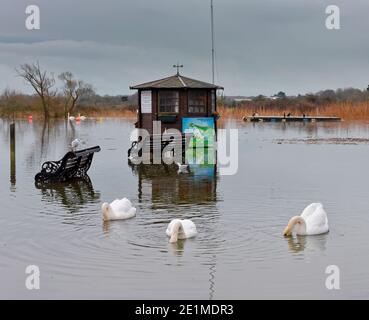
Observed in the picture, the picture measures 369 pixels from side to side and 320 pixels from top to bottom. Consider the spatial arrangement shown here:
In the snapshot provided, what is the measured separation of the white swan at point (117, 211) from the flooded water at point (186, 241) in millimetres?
230

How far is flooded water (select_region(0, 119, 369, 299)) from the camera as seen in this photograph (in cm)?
1085

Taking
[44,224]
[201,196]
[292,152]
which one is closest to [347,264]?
[44,224]

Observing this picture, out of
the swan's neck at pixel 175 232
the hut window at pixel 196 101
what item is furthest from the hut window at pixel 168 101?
the swan's neck at pixel 175 232

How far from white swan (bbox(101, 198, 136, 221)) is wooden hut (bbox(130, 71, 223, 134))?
21697 mm

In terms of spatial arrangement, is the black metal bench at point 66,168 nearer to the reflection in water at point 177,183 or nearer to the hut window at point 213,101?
the reflection in water at point 177,183

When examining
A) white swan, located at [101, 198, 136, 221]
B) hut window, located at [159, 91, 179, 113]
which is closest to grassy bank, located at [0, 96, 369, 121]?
hut window, located at [159, 91, 179, 113]

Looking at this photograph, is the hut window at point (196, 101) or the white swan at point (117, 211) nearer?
the white swan at point (117, 211)

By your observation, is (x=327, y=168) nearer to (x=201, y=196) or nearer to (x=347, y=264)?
(x=201, y=196)

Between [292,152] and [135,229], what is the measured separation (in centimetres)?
2320

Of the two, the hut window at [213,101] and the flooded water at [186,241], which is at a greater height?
the hut window at [213,101]

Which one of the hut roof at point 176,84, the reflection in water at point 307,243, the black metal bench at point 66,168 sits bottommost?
the reflection in water at point 307,243

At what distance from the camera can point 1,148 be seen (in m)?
41.5

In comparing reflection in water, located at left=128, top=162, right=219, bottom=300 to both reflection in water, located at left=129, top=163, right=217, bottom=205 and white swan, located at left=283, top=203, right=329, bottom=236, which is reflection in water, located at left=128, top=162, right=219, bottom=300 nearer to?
reflection in water, located at left=129, top=163, right=217, bottom=205

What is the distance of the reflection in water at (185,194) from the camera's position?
44.4 feet
